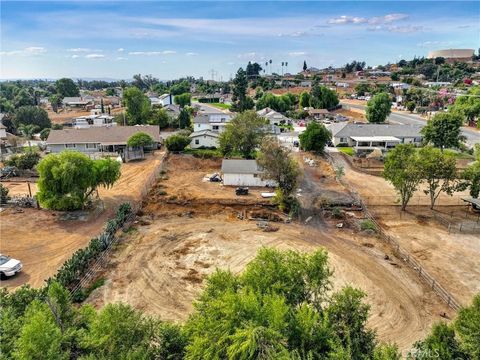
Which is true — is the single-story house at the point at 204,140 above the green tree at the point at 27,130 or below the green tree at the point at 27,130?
below

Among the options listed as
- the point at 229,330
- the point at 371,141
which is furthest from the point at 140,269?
the point at 371,141

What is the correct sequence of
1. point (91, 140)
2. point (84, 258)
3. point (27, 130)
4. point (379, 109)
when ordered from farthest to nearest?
point (379, 109), point (27, 130), point (91, 140), point (84, 258)

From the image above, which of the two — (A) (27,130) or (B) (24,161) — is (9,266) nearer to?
(B) (24,161)

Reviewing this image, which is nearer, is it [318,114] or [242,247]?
[242,247]

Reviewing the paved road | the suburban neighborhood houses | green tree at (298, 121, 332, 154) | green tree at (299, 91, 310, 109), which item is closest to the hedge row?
the suburban neighborhood houses

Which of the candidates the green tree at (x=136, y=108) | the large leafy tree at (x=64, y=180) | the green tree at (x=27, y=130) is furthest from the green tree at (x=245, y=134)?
the green tree at (x=27, y=130)

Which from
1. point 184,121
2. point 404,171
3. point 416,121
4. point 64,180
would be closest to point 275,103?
point 184,121

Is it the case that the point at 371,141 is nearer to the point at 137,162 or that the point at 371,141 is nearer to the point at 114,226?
the point at 137,162

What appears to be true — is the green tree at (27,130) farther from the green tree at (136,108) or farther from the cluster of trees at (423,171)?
the cluster of trees at (423,171)
